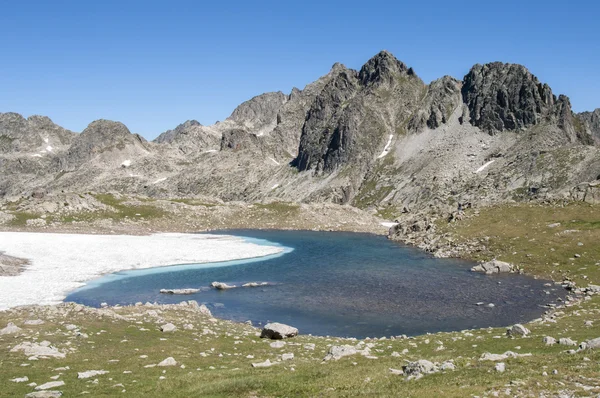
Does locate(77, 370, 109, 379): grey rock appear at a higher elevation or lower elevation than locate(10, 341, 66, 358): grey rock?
higher

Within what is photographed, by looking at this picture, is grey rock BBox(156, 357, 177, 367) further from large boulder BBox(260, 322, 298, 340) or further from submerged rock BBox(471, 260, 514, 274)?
submerged rock BBox(471, 260, 514, 274)

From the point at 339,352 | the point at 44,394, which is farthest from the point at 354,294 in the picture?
the point at 44,394

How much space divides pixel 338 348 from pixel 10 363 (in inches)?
757

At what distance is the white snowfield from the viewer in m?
53.9

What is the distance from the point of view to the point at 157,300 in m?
54.2

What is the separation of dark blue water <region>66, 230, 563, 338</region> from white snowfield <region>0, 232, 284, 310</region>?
422 cm

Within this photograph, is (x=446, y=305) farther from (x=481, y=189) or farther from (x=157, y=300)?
(x=481, y=189)

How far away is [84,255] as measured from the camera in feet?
275

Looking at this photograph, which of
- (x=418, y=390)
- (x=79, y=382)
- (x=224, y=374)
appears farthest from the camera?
(x=224, y=374)

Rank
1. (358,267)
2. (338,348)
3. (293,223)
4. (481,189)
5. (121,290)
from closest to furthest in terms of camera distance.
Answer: (338,348) → (121,290) → (358,267) → (293,223) → (481,189)

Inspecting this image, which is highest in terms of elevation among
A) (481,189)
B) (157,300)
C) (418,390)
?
(481,189)

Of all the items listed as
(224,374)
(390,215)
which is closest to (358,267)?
(224,374)

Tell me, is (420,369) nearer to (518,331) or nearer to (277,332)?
(518,331)

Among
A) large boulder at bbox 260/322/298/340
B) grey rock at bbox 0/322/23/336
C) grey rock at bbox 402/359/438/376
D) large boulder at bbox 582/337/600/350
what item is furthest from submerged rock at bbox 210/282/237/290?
large boulder at bbox 582/337/600/350
